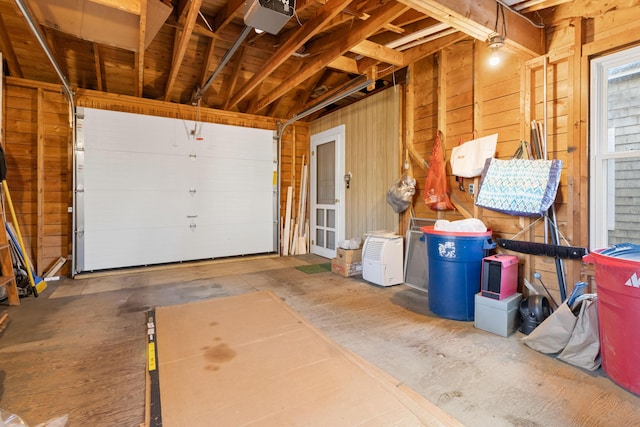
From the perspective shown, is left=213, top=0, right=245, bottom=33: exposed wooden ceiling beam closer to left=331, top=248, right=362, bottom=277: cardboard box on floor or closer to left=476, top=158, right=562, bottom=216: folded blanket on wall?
left=476, top=158, right=562, bottom=216: folded blanket on wall

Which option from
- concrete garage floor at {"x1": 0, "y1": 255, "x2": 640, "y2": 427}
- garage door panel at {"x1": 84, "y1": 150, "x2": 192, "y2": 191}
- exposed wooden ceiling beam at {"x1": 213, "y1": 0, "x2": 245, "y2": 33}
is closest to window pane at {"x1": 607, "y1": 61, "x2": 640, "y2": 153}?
concrete garage floor at {"x1": 0, "y1": 255, "x2": 640, "y2": 427}

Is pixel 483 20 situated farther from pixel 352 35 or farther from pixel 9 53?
pixel 9 53

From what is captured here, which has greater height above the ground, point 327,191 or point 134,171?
point 134,171

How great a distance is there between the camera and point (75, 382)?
6.07 ft

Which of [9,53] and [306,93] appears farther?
[306,93]

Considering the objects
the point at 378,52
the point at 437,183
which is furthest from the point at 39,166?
the point at 437,183

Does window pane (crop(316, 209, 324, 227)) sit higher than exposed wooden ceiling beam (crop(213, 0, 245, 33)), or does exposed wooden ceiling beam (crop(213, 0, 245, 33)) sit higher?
exposed wooden ceiling beam (crop(213, 0, 245, 33))

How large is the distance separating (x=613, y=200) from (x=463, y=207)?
1185 mm

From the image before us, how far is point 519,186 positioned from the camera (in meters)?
2.65

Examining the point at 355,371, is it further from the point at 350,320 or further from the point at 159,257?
the point at 159,257

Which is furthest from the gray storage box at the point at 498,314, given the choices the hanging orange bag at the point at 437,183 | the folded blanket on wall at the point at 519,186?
the hanging orange bag at the point at 437,183

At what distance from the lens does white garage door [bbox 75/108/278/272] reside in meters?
4.48

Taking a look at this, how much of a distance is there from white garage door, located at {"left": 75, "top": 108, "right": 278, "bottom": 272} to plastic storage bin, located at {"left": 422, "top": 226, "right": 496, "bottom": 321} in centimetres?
378

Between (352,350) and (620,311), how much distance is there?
1609mm
